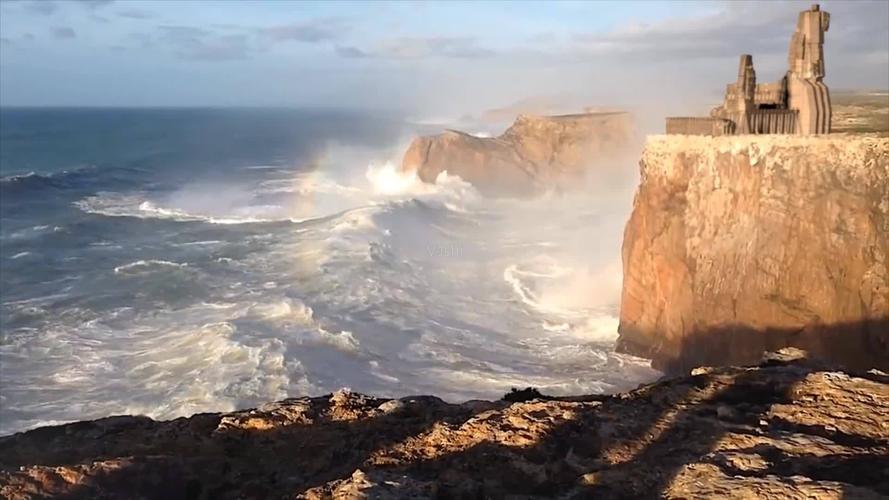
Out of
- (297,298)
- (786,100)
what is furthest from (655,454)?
(297,298)

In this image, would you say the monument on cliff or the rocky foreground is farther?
the monument on cliff

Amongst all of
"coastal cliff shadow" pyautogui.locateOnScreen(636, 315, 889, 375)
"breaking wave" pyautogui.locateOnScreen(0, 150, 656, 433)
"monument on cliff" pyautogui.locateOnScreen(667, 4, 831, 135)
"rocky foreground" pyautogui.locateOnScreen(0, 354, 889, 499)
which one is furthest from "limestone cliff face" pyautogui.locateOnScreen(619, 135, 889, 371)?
"rocky foreground" pyautogui.locateOnScreen(0, 354, 889, 499)

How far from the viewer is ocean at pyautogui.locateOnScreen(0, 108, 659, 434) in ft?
63.0

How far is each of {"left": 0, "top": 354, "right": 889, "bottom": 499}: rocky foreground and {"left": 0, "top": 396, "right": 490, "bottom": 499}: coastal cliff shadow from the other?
0.05ft

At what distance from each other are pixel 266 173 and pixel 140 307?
5691 cm

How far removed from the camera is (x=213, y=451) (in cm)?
613

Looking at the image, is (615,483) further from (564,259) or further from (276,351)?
(564,259)

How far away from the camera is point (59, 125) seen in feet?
514

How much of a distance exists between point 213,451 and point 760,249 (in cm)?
1473

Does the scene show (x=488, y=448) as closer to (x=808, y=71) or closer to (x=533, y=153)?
(x=808, y=71)

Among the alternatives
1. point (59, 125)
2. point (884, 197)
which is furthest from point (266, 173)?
point (59, 125)

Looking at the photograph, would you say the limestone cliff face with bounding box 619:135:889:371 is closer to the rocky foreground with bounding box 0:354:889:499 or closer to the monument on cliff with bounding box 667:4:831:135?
the monument on cliff with bounding box 667:4:831:135

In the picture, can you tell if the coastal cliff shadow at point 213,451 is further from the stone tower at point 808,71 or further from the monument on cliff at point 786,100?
the stone tower at point 808,71

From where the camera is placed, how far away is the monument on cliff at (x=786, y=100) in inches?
718
